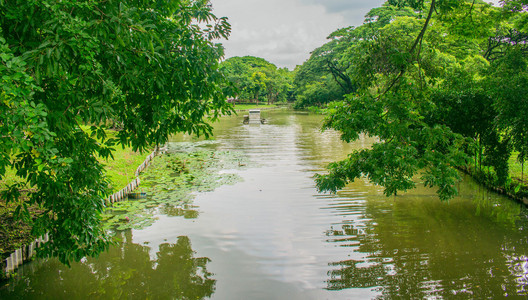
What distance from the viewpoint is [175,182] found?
522 inches

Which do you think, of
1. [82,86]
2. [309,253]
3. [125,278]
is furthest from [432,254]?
[82,86]

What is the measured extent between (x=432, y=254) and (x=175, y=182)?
8.98 m

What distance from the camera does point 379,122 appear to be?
686cm

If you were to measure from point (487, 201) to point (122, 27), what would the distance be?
1132cm

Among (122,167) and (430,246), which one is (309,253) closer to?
(430,246)

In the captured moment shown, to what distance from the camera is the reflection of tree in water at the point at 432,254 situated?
6102 millimetres

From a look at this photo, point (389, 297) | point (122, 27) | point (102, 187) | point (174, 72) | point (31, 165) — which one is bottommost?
point (389, 297)

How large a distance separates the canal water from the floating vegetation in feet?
1.41

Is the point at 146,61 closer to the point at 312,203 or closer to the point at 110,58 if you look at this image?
the point at 110,58

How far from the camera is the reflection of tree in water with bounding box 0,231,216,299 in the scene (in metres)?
5.99

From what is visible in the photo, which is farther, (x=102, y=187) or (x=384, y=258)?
(x=384, y=258)

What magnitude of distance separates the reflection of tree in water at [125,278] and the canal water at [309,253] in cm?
2

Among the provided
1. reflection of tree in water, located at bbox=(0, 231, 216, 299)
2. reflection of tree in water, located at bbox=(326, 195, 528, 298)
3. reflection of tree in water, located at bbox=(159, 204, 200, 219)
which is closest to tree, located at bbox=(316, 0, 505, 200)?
reflection of tree in water, located at bbox=(326, 195, 528, 298)

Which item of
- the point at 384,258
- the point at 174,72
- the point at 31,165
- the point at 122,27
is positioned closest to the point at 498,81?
the point at 384,258
